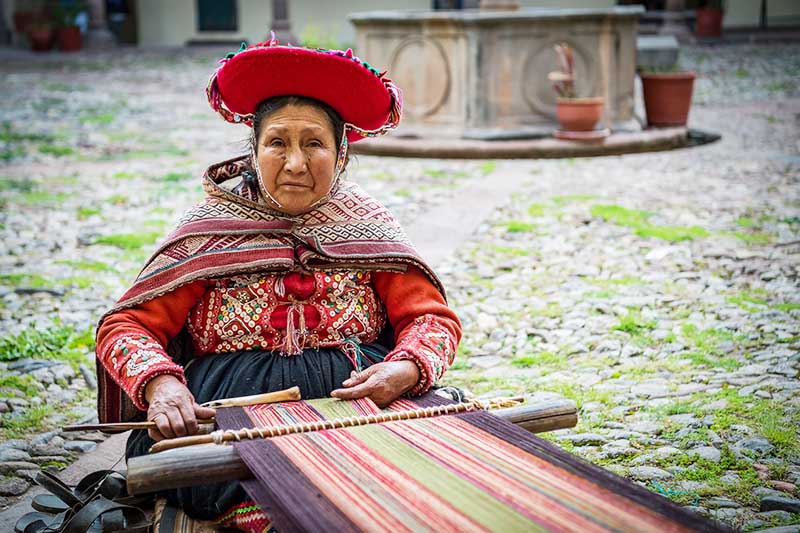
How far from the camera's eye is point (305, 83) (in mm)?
2562

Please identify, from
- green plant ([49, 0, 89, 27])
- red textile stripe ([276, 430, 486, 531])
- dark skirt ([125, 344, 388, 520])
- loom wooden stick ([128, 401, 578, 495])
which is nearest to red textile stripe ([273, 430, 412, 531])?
red textile stripe ([276, 430, 486, 531])

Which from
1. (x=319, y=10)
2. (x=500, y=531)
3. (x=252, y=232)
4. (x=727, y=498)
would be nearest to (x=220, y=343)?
(x=252, y=232)

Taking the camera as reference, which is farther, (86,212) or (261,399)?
(86,212)

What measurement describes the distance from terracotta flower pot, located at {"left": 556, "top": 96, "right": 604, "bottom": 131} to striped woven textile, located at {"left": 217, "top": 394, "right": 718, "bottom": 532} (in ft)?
26.2

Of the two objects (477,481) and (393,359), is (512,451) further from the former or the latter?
(393,359)

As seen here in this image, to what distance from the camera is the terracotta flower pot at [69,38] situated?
23625mm

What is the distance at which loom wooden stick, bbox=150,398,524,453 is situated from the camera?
2205 millimetres

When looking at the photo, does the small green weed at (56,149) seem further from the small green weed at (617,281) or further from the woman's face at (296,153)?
the woman's face at (296,153)

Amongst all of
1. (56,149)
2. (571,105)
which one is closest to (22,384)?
(56,149)

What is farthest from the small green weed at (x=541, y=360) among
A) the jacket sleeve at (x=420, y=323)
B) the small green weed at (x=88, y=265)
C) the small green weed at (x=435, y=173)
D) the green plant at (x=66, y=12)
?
the green plant at (x=66, y=12)

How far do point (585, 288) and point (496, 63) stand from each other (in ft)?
17.9

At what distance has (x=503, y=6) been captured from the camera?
10875mm

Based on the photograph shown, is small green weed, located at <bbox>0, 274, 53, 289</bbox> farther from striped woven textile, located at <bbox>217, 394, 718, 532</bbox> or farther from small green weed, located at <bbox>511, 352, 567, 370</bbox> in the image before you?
striped woven textile, located at <bbox>217, 394, 718, 532</bbox>

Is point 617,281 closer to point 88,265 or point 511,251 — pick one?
point 511,251
